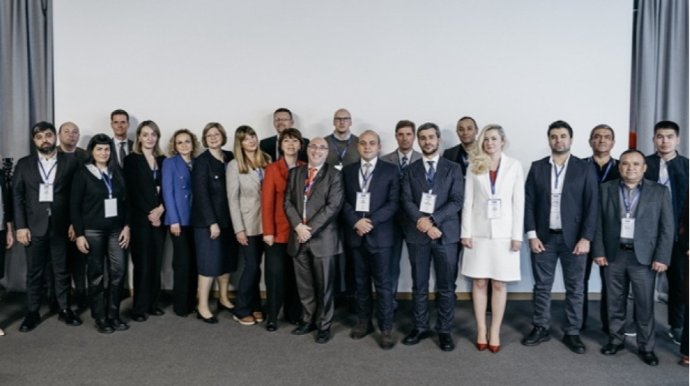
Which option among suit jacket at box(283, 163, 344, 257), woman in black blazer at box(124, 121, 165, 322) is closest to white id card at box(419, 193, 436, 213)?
suit jacket at box(283, 163, 344, 257)

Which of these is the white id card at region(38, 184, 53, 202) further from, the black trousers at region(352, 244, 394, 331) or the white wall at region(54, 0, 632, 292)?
the black trousers at region(352, 244, 394, 331)

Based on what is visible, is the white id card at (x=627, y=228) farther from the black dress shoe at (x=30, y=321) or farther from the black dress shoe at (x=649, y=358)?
the black dress shoe at (x=30, y=321)

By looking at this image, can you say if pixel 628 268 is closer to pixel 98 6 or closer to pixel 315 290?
pixel 315 290

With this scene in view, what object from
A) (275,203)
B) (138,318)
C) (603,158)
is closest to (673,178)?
(603,158)

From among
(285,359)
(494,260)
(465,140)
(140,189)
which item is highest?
(465,140)

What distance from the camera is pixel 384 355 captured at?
3.73 meters

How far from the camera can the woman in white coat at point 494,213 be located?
3709 millimetres

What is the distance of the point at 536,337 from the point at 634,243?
0.99m

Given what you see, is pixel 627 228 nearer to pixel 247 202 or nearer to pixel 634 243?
pixel 634 243

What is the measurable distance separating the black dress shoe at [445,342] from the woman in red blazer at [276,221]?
1.30 meters

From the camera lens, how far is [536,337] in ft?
13.0

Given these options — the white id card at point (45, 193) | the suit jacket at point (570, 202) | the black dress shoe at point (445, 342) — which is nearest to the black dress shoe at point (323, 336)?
the black dress shoe at point (445, 342)

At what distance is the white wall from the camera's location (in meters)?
5.21

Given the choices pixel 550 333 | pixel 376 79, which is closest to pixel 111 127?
pixel 376 79
